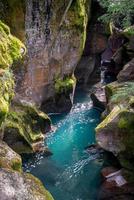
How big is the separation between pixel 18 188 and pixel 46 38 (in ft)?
41.6

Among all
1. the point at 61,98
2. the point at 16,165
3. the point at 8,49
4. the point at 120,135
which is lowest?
the point at 61,98

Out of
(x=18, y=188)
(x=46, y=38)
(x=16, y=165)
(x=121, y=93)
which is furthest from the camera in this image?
(x=46, y=38)

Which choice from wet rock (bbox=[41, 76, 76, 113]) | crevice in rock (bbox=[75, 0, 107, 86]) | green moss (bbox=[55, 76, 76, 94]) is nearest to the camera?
green moss (bbox=[55, 76, 76, 94])

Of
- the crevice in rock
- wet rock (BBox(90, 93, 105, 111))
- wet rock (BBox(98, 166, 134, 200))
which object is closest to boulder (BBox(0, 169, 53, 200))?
wet rock (BBox(98, 166, 134, 200))

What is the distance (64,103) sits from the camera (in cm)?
2320

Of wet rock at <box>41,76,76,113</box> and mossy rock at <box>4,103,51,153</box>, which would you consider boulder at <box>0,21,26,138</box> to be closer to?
mossy rock at <box>4,103,51,153</box>

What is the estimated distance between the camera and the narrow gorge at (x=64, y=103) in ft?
42.0

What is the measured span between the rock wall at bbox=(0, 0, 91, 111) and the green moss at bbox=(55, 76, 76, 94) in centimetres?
24

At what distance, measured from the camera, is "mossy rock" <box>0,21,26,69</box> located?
1152cm

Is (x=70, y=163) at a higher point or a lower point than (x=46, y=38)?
lower

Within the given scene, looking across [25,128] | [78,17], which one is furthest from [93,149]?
[78,17]

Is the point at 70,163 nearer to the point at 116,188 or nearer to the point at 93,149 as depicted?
the point at 93,149

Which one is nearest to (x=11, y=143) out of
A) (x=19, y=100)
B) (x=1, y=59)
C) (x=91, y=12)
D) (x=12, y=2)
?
(x=19, y=100)

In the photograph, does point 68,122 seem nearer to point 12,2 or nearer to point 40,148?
point 40,148
